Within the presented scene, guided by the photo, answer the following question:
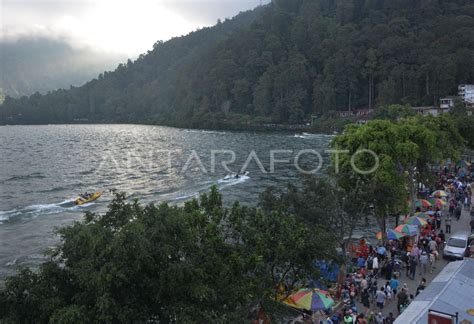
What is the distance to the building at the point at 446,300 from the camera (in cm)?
1322

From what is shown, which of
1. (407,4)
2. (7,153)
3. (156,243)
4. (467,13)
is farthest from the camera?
(407,4)

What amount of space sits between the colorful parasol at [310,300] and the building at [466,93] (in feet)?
387

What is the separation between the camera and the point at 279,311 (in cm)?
1452

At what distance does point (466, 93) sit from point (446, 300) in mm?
125518

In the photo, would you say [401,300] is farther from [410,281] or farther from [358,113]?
[358,113]

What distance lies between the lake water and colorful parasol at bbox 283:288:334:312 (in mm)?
10898

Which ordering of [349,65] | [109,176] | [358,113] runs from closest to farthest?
1. [109,176]
2. [358,113]
3. [349,65]

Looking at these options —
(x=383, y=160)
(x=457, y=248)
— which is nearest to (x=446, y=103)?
(x=383, y=160)

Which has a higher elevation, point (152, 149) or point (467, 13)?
point (467, 13)

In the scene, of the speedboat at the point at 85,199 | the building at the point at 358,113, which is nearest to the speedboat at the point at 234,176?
the speedboat at the point at 85,199

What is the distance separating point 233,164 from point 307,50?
125 m

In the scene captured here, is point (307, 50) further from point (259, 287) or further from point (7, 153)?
point (259, 287)

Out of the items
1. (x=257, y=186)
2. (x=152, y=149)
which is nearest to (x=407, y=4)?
(x=152, y=149)

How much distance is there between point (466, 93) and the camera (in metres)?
123
